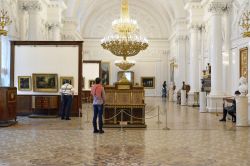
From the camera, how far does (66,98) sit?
14734 mm

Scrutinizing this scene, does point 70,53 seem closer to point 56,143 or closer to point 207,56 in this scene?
point 56,143

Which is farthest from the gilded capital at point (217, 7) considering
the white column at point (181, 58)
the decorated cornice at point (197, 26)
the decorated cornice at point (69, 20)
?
the decorated cornice at point (69, 20)

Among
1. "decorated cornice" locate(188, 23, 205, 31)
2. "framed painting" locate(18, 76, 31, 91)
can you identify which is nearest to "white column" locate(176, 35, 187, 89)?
"decorated cornice" locate(188, 23, 205, 31)

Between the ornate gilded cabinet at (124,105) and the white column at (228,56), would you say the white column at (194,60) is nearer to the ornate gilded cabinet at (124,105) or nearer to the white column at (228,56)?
the white column at (228,56)

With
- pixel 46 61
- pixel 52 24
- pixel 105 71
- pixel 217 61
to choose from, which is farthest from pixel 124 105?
pixel 105 71

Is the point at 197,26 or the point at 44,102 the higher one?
the point at 197,26

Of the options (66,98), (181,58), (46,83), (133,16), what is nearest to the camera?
(66,98)

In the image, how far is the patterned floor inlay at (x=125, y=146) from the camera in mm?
6637

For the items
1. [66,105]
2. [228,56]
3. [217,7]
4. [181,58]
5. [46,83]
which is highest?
[217,7]

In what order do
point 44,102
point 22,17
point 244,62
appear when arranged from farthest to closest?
1. point 22,17
2. point 244,62
3. point 44,102

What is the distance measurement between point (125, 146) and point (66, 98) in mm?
6916

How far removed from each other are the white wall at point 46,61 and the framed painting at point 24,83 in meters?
0.14

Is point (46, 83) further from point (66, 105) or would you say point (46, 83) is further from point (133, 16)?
point (133, 16)

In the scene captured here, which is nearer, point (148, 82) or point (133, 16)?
point (148, 82)
